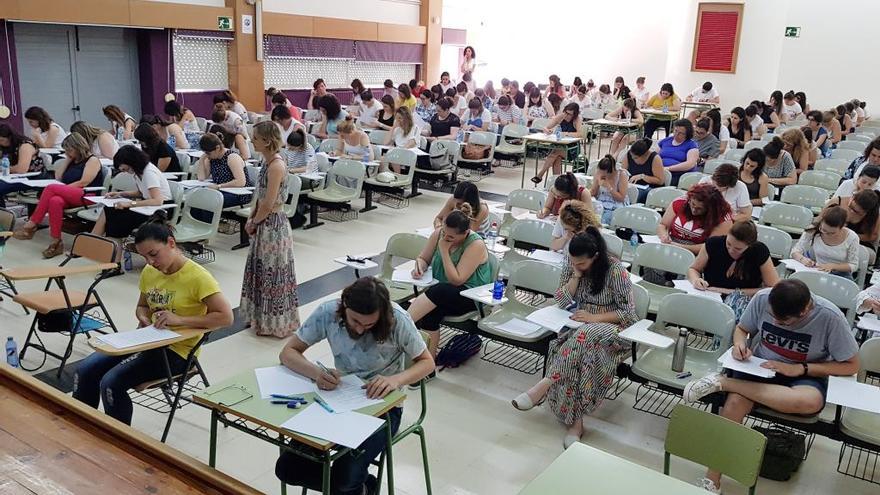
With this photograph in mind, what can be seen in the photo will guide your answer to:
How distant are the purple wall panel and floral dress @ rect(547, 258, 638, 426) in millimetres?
9700

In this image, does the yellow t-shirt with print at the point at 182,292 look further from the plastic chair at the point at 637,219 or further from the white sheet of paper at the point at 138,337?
the plastic chair at the point at 637,219

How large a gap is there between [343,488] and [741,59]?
58.2 ft

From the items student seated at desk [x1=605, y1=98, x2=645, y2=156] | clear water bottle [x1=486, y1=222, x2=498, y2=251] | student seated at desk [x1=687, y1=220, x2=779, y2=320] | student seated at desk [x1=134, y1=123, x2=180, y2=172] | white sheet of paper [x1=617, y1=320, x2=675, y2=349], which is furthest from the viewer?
student seated at desk [x1=605, y1=98, x2=645, y2=156]

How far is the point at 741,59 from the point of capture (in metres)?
17.8

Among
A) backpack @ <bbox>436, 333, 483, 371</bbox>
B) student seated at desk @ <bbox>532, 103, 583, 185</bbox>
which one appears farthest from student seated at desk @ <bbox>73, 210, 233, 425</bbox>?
student seated at desk @ <bbox>532, 103, 583, 185</bbox>

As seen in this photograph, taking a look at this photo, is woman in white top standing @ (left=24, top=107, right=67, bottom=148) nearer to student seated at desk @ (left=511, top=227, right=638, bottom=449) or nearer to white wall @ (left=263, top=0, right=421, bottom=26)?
white wall @ (left=263, top=0, right=421, bottom=26)

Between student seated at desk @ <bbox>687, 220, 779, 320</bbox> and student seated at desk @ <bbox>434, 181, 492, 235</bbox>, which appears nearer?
student seated at desk @ <bbox>687, 220, 779, 320</bbox>

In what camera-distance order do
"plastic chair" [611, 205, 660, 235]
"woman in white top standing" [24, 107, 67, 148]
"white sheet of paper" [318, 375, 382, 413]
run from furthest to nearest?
"woman in white top standing" [24, 107, 67, 148]
"plastic chair" [611, 205, 660, 235]
"white sheet of paper" [318, 375, 382, 413]

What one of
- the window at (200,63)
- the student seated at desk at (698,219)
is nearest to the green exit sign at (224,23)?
the window at (200,63)

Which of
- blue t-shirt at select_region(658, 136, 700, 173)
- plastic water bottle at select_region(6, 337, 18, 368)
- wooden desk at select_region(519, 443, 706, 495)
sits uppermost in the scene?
blue t-shirt at select_region(658, 136, 700, 173)

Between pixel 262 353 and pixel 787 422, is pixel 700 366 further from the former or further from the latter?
pixel 262 353

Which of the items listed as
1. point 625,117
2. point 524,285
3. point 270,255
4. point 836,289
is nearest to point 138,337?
point 270,255

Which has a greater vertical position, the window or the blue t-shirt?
the window

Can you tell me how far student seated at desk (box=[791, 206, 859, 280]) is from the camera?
530 centimetres
